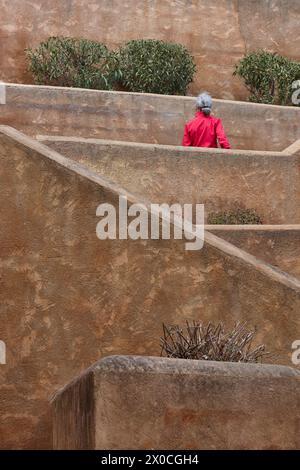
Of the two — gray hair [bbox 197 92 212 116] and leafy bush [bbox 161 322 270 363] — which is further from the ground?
gray hair [bbox 197 92 212 116]

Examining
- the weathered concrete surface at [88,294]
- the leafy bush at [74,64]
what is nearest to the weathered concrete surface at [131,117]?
the leafy bush at [74,64]

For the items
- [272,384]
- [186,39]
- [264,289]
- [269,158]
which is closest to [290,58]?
[186,39]

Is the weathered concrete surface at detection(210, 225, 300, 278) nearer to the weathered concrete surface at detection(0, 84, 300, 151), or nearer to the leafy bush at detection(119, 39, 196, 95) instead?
the weathered concrete surface at detection(0, 84, 300, 151)

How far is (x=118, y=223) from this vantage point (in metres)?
8.28

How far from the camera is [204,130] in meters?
12.7

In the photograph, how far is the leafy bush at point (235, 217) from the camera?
11375 millimetres

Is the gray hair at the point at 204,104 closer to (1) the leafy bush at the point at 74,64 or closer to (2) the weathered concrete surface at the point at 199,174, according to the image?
(2) the weathered concrete surface at the point at 199,174

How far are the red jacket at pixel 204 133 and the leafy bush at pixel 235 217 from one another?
44.8 inches

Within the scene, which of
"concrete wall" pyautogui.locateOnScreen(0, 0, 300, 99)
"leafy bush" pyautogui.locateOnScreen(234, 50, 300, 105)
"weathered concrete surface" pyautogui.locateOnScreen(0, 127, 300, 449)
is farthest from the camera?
"concrete wall" pyautogui.locateOnScreen(0, 0, 300, 99)

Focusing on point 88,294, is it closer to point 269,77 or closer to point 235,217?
point 235,217

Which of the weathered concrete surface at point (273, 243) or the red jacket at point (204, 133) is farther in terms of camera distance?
the red jacket at point (204, 133)

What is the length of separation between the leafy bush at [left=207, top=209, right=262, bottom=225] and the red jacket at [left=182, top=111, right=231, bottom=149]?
1139mm

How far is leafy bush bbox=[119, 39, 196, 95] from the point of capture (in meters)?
14.9

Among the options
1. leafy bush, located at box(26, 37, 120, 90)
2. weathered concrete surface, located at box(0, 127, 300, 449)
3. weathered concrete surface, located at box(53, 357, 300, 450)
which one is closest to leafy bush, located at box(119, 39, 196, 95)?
leafy bush, located at box(26, 37, 120, 90)
